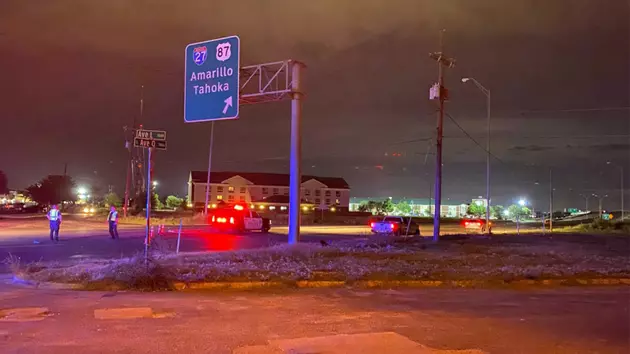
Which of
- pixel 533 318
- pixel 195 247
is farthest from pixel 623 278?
pixel 195 247

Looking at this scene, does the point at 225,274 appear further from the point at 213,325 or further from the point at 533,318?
the point at 533,318

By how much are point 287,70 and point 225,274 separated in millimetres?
8211

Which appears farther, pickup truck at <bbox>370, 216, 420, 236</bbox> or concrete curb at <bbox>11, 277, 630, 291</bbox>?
pickup truck at <bbox>370, 216, 420, 236</bbox>

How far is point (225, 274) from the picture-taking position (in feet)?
42.8

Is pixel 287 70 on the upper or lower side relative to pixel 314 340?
upper

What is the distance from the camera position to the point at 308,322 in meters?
8.80

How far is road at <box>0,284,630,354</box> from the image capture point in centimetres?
725

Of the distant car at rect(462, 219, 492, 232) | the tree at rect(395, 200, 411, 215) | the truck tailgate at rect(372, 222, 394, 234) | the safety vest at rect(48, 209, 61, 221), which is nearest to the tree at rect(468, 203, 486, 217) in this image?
the tree at rect(395, 200, 411, 215)

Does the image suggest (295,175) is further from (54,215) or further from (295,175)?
(54,215)

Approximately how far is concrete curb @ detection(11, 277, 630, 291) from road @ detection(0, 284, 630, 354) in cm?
49

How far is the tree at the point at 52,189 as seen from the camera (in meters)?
110

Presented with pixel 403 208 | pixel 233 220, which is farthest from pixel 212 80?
pixel 403 208

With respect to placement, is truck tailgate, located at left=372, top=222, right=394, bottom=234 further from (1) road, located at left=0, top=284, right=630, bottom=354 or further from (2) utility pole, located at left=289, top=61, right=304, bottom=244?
(1) road, located at left=0, top=284, right=630, bottom=354

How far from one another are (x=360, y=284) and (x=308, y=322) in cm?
442
